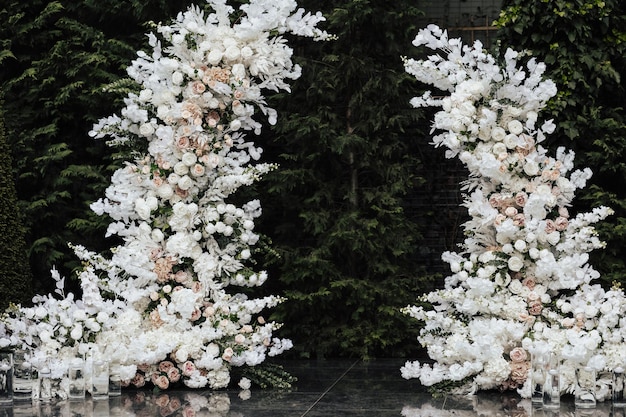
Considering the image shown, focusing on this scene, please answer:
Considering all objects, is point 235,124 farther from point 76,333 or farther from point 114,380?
point 114,380

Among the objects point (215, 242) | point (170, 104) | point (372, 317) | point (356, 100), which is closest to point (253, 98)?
point (170, 104)

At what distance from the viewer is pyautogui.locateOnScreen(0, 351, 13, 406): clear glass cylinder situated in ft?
18.4

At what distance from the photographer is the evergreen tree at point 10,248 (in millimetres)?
7023

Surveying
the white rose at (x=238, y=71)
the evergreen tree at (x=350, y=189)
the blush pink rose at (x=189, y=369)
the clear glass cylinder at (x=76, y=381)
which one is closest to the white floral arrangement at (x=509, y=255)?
the white rose at (x=238, y=71)

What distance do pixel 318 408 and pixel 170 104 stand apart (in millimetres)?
2266

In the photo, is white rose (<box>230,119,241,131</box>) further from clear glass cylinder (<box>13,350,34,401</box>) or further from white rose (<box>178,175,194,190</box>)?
clear glass cylinder (<box>13,350,34,401</box>)

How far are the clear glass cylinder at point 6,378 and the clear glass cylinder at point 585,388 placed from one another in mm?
3324

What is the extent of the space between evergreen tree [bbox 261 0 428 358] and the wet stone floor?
1.44 metres

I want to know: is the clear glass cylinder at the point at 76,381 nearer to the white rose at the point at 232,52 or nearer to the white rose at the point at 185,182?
the white rose at the point at 185,182

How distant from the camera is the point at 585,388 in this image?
559cm

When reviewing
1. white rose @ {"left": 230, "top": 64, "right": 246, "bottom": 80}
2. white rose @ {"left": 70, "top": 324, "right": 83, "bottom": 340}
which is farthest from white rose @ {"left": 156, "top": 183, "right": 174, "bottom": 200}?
white rose @ {"left": 70, "top": 324, "right": 83, "bottom": 340}

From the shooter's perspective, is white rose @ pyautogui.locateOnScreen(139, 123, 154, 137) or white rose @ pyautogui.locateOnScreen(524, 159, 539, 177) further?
white rose @ pyautogui.locateOnScreen(139, 123, 154, 137)

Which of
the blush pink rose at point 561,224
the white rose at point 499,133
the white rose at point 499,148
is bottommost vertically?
the blush pink rose at point 561,224

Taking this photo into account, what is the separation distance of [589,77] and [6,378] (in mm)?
4651
